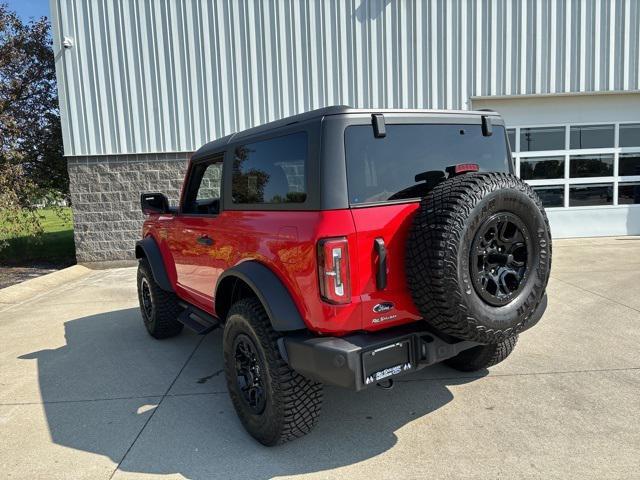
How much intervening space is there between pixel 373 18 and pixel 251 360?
8606 millimetres

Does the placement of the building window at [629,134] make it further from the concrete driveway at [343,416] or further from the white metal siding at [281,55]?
the concrete driveway at [343,416]

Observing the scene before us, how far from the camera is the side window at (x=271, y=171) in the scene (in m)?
2.67

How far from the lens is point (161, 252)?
4672mm

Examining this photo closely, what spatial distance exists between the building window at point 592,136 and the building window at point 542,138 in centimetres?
28

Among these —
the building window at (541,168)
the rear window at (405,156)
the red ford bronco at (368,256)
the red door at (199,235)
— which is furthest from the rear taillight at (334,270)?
the building window at (541,168)

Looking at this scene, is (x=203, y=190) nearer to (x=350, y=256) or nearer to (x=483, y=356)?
(x=350, y=256)

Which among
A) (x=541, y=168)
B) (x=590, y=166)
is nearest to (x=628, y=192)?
(x=590, y=166)

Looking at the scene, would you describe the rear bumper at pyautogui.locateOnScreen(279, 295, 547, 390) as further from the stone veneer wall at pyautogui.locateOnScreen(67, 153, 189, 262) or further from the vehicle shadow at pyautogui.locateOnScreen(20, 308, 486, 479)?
the stone veneer wall at pyautogui.locateOnScreen(67, 153, 189, 262)

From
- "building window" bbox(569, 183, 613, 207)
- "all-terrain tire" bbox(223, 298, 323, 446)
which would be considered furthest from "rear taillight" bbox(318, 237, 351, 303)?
"building window" bbox(569, 183, 613, 207)

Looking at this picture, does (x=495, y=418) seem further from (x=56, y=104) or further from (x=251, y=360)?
(x=56, y=104)

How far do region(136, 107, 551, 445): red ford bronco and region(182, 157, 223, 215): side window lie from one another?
750 millimetres

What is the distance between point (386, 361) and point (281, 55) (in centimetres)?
846

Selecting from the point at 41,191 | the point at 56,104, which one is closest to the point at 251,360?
the point at 41,191

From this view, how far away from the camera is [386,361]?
244 cm
